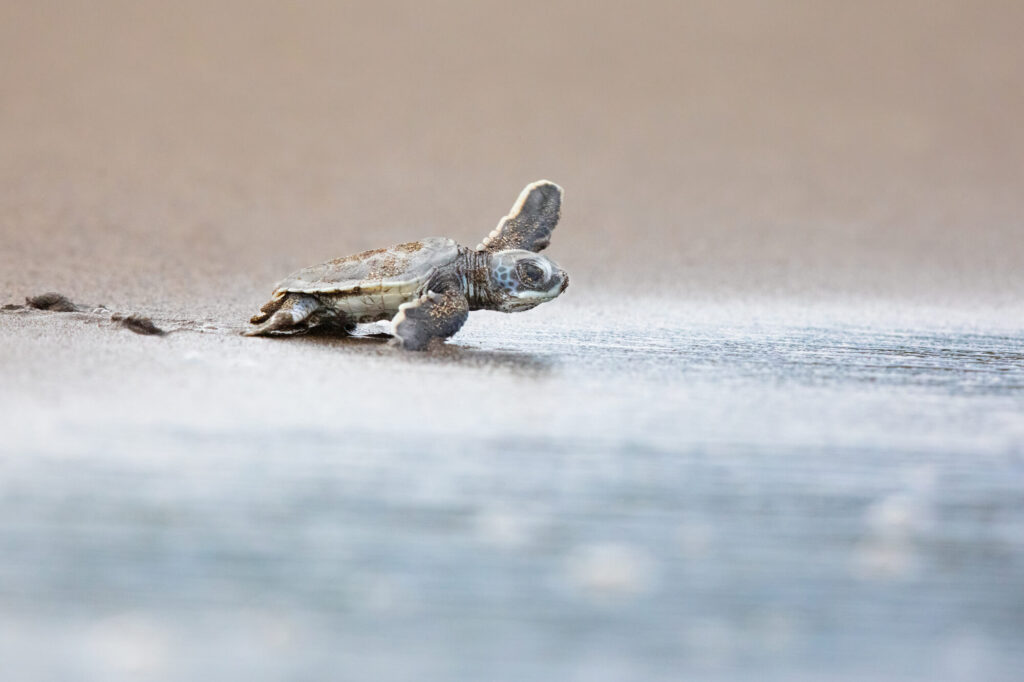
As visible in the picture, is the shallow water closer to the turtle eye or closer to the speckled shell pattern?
the speckled shell pattern

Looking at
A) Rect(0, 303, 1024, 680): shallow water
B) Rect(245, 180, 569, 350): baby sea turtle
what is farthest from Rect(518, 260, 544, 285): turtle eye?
Rect(0, 303, 1024, 680): shallow water

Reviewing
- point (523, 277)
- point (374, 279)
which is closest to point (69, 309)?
point (374, 279)

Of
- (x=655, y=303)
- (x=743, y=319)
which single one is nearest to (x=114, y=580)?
(x=743, y=319)

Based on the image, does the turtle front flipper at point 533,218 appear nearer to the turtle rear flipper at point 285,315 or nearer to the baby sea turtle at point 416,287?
the baby sea turtle at point 416,287

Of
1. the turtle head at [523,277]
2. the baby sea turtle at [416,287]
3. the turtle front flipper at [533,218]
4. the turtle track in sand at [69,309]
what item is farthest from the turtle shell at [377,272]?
the turtle track in sand at [69,309]

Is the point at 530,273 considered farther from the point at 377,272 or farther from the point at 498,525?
the point at 498,525

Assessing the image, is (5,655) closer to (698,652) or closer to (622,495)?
(698,652)
